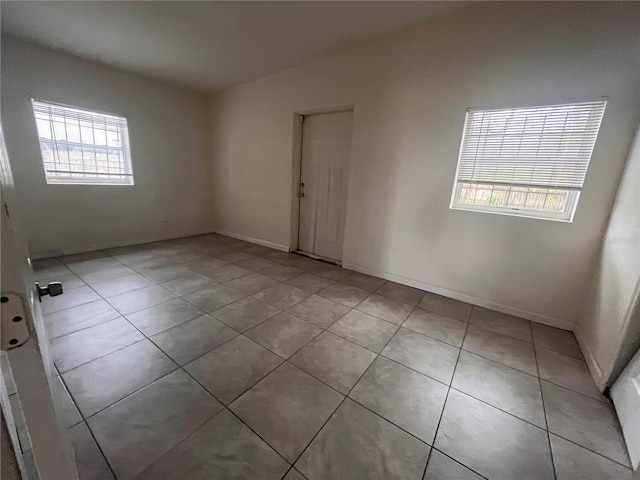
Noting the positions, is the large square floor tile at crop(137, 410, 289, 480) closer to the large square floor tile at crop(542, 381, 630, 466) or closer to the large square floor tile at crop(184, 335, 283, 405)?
the large square floor tile at crop(184, 335, 283, 405)

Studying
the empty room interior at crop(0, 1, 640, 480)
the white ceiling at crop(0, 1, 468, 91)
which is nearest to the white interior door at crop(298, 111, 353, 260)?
the empty room interior at crop(0, 1, 640, 480)

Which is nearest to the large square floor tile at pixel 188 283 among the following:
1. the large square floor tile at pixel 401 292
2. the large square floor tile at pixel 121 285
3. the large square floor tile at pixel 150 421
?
the large square floor tile at pixel 121 285

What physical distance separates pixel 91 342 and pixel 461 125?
359 centimetres

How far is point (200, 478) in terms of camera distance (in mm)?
1024

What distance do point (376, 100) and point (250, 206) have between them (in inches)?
106

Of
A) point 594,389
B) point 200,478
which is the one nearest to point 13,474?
point 200,478

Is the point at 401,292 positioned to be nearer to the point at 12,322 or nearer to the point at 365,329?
the point at 365,329

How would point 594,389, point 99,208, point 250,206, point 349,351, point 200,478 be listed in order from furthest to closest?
point 250,206, point 99,208, point 349,351, point 594,389, point 200,478

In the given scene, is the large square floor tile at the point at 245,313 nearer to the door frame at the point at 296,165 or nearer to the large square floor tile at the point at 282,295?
the large square floor tile at the point at 282,295

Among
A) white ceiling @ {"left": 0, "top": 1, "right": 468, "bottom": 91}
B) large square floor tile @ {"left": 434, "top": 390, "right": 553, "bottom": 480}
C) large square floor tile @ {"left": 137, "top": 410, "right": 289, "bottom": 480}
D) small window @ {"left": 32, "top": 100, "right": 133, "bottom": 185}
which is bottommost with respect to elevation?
large square floor tile @ {"left": 137, "top": 410, "right": 289, "bottom": 480}

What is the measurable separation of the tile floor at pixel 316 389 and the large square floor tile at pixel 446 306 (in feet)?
0.07

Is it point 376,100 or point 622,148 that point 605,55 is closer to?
point 622,148

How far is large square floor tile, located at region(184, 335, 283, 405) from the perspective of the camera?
1.45 m

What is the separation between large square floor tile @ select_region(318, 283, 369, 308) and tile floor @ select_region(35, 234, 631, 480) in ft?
0.15
